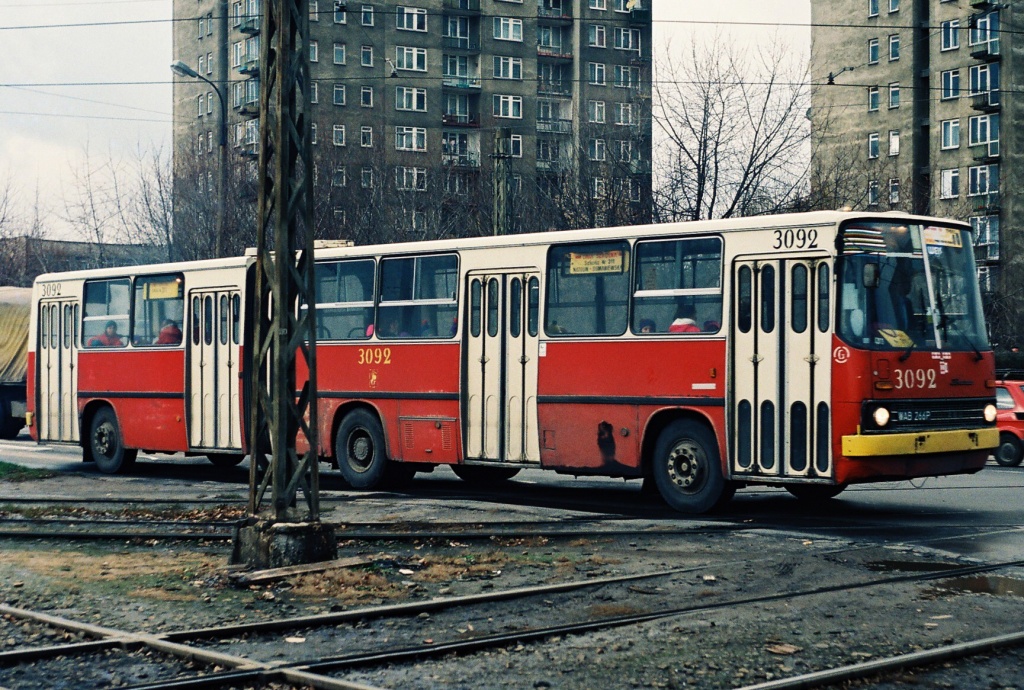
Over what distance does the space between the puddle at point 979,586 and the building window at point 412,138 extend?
72715 millimetres

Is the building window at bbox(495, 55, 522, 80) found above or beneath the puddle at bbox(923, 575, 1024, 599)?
above

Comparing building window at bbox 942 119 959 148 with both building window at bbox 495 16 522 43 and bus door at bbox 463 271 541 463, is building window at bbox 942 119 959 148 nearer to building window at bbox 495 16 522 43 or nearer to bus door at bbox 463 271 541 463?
building window at bbox 495 16 522 43

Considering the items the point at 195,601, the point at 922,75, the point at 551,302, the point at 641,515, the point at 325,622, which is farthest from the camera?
the point at 922,75

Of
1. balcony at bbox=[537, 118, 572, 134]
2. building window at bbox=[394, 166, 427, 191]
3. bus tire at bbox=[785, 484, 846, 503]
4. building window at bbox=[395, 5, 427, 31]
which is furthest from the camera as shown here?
building window at bbox=[395, 5, 427, 31]

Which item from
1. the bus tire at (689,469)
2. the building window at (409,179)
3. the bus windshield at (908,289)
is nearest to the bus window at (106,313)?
the bus tire at (689,469)

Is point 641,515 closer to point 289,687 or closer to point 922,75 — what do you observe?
point 289,687

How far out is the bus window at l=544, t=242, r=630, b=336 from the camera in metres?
15.3

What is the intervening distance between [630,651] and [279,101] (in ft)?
16.5

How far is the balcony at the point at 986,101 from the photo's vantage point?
6619 cm

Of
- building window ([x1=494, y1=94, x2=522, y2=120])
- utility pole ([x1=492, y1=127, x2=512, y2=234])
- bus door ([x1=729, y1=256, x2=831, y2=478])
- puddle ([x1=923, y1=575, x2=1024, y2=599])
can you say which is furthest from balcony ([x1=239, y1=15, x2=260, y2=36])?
Answer: puddle ([x1=923, y1=575, x2=1024, y2=599])

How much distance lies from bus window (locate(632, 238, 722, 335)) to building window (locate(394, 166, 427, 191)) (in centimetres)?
3862

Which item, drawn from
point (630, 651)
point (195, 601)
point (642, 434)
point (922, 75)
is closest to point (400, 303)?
Answer: point (642, 434)

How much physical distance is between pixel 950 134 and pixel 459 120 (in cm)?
2886

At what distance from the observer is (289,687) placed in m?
7.18
